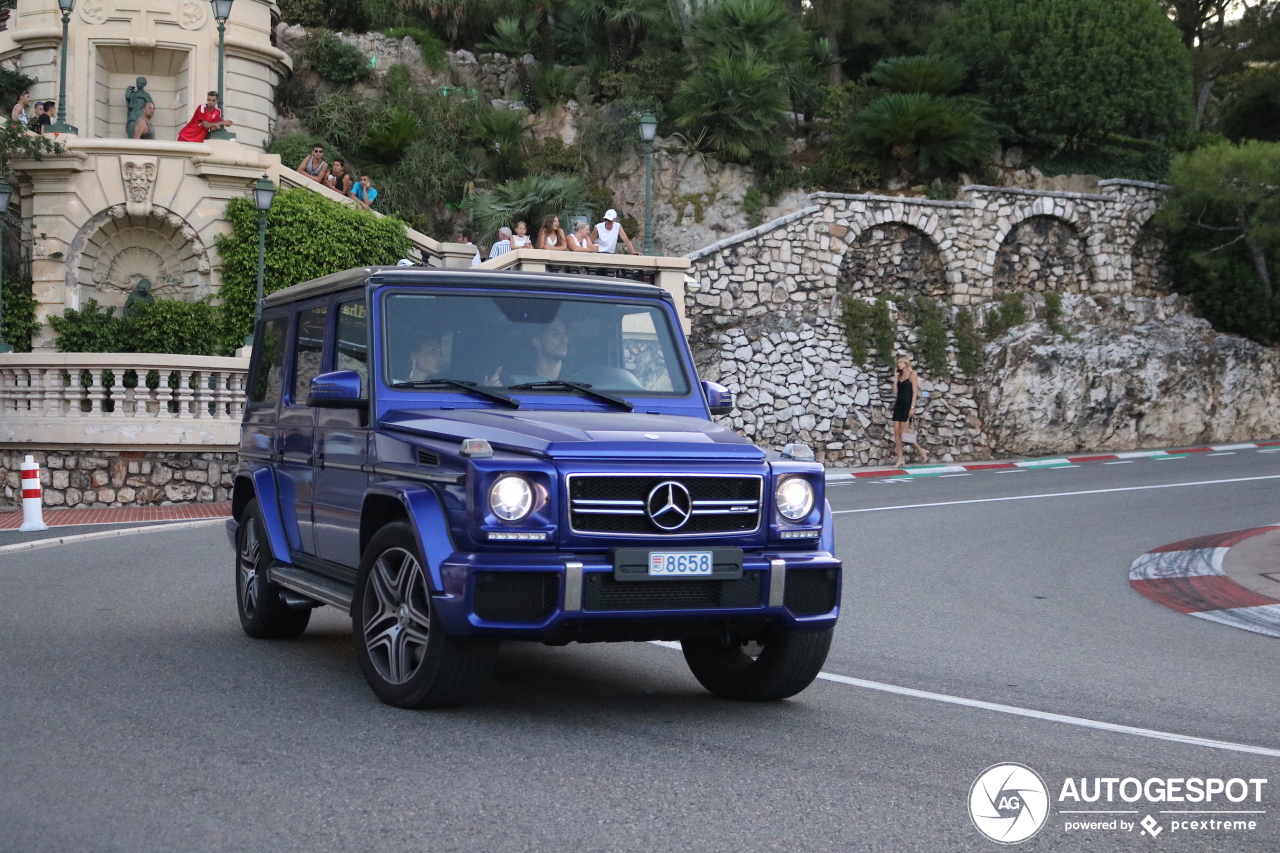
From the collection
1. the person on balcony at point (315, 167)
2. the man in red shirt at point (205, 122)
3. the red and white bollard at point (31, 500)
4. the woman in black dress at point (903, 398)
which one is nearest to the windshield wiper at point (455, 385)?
the red and white bollard at point (31, 500)

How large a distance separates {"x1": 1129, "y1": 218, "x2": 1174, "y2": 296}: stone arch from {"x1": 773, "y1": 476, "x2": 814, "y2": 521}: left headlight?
93.7 ft

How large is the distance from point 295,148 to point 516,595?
28571 mm

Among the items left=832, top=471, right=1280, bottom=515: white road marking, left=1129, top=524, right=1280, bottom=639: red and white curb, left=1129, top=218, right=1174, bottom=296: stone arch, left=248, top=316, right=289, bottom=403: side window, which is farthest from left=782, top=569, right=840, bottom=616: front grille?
left=1129, top=218, right=1174, bottom=296: stone arch

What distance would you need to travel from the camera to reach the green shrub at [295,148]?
32.6m

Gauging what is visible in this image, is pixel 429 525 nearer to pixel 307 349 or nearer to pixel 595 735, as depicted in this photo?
pixel 595 735

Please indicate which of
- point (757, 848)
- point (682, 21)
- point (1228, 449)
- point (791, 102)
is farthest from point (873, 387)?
point (757, 848)

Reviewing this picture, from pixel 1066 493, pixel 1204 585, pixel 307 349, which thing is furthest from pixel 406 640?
pixel 1066 493

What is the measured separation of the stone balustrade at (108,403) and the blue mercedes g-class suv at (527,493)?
12.8m

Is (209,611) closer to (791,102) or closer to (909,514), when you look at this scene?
(909,514)

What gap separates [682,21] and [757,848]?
110ft

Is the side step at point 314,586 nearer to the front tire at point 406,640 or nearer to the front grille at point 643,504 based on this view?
the front tire at point 406,640

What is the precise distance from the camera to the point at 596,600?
6.08 metres

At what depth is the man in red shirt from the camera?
90.0 feet

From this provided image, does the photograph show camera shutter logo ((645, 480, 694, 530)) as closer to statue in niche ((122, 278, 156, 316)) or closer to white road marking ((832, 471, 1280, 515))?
white road marking ((832, 471, 1280, 515))
